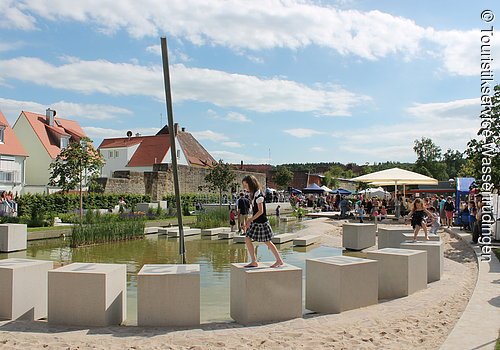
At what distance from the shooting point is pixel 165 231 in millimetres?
18844

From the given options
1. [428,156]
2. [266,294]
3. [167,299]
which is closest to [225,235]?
[266,294]

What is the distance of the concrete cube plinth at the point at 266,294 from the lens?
604cm

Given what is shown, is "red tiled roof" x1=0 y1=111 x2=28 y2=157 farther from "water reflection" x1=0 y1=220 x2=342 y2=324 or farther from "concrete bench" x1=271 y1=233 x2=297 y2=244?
"concrete bench" x1=271 y1=233 x2=297 y2=244

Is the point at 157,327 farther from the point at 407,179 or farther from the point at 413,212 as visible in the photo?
the point at 407,179

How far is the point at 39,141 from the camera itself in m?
42.0

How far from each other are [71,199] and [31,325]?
22336 millimetres

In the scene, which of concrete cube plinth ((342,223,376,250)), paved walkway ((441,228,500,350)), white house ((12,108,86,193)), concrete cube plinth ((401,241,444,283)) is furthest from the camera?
white house ((12,108,86,193))

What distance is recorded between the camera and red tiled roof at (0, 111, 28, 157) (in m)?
35.4

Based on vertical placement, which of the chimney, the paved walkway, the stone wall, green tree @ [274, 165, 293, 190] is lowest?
the paved walkway

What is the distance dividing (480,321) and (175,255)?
8.53 meters

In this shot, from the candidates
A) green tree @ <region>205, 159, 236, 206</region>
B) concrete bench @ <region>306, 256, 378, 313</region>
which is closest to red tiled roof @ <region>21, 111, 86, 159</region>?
green tree @ <region>205, 159, 236, 206</region>

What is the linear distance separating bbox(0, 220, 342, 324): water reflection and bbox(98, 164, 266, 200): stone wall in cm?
1682

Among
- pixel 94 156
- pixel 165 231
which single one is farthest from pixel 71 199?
pixel 165 231

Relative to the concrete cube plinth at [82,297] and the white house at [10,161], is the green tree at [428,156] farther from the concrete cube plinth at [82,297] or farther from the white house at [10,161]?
the concrete cube plinth at [82,297]
